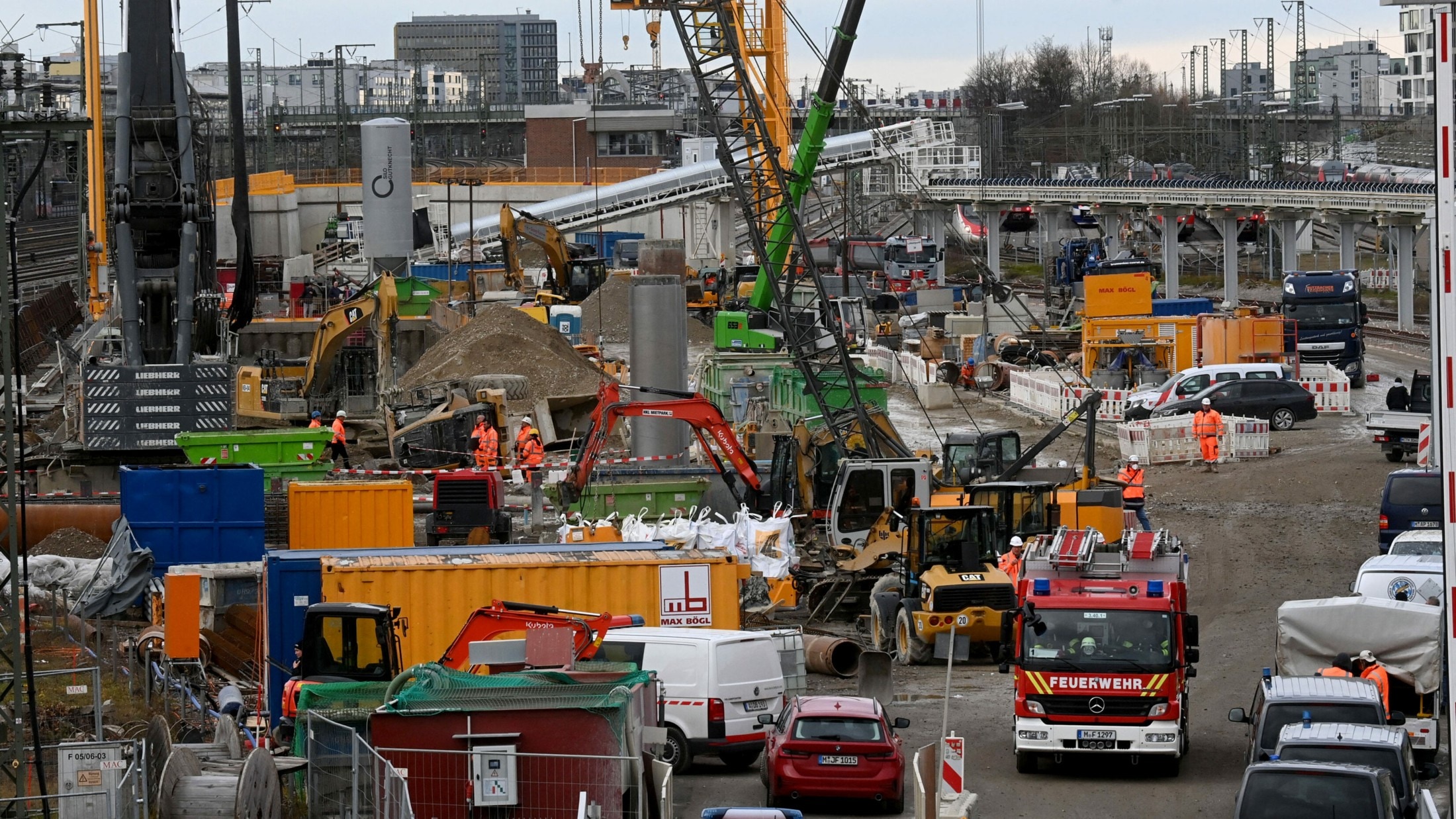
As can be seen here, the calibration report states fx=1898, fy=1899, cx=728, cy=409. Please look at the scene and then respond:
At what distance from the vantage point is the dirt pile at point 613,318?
62.8m

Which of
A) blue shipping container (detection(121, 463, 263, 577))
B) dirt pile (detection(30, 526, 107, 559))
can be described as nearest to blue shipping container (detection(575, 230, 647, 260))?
dirt pile (detection(30, 526, 107, 559))

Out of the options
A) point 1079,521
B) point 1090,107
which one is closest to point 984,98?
point 1090,107

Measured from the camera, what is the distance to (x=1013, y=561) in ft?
76.9

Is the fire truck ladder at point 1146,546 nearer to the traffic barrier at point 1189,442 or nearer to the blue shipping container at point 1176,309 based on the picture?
the traffic barrier at point 1189,442

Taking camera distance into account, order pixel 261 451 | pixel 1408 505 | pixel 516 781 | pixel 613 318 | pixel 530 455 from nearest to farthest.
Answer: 1. pixel 516 781
2. pixel 1408 505
3. pixel 261 451
4. pixel 530 455
5. pixel 613 318

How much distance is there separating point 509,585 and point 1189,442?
20917 millimetres

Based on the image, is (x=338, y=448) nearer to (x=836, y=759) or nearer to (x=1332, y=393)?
(x=836, y=759)

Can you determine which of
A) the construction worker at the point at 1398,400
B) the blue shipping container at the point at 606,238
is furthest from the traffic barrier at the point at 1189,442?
the blue shipping container at the point at 606,238

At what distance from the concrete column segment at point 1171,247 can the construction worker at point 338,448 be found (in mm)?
39910

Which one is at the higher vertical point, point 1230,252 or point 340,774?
point 1230,252

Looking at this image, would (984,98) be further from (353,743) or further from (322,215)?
(353,743)

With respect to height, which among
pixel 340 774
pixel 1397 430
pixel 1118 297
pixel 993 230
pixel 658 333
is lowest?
pixel 340 774

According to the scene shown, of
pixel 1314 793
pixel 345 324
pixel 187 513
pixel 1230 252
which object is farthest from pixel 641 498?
pixel 1230 252

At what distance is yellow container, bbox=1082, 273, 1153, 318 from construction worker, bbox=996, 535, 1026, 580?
86.9ft
